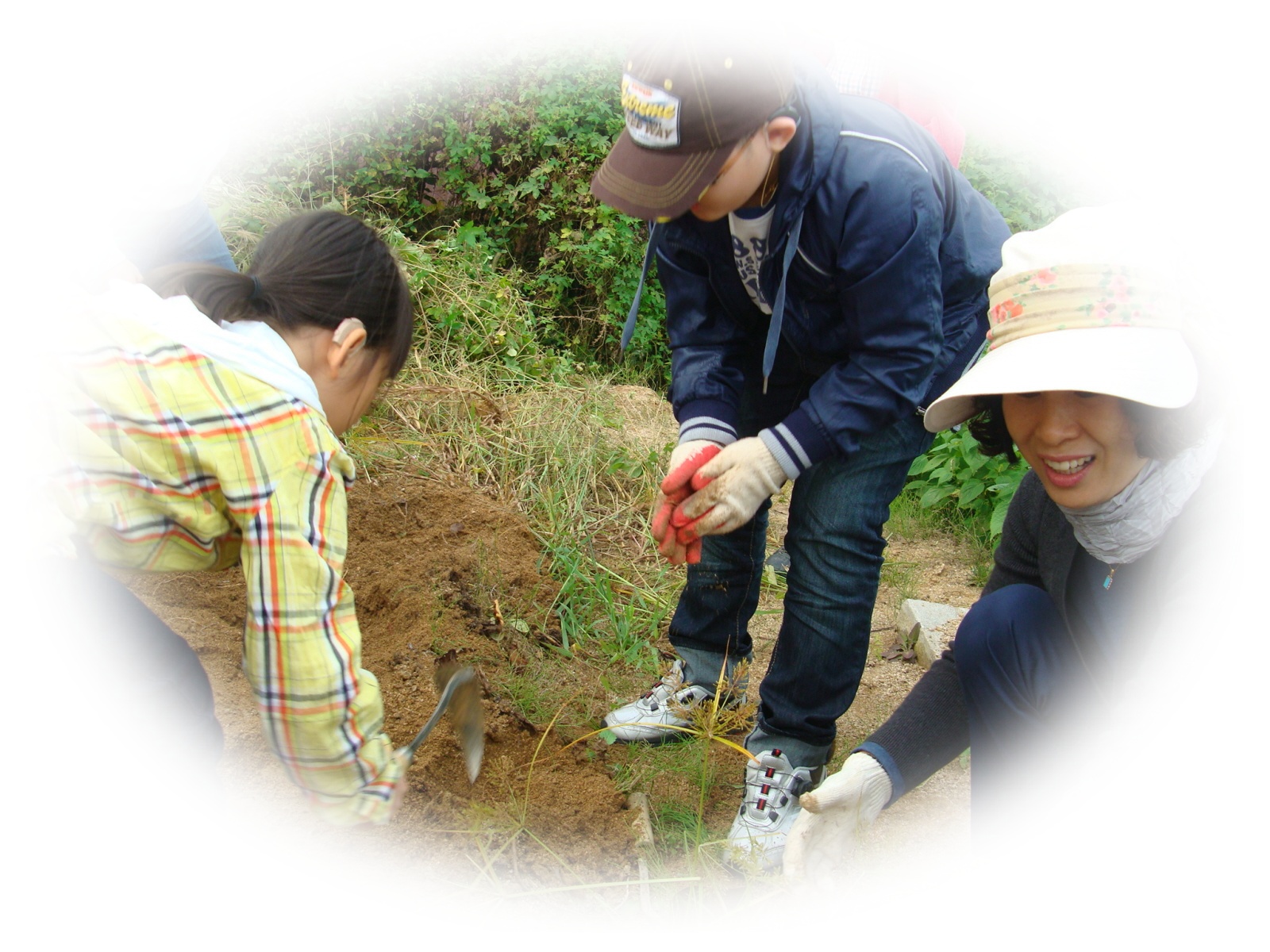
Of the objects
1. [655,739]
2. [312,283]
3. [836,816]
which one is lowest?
[655,739]

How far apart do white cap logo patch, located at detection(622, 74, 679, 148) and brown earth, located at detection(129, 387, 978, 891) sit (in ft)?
4.14

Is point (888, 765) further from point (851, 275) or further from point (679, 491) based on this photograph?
point (851, 275)

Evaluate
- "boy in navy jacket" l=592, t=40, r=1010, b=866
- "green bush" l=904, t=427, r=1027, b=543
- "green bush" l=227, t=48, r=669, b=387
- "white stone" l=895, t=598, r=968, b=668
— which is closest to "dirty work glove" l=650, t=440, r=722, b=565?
"boy in navy jacket" l=592, t=40, r=1010, b=866

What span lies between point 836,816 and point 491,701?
0.85 metres

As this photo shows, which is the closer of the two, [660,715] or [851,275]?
[851,275]

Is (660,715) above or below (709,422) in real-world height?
below

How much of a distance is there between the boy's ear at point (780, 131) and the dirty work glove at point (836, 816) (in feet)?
3.57

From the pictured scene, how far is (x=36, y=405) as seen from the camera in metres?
1.25

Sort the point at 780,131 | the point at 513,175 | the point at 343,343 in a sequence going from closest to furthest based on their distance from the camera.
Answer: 1. the point at 343,343
2. the point at 780,131
3. the point at 513,175

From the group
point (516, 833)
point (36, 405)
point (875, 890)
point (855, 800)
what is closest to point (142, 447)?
point (36, 405)

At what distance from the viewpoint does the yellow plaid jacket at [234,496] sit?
1.28 m

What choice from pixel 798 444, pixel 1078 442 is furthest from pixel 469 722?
pixel 1078 442

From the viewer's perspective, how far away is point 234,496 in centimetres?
131

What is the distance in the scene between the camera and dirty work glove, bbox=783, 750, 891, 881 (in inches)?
66.4
